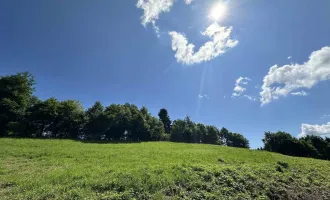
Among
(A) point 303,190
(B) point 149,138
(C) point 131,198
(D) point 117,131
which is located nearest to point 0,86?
(D) point 117,131

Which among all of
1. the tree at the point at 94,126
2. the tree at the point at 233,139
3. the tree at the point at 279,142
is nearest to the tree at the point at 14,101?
the tree at the point at 94,126

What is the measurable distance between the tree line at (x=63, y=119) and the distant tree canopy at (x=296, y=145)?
33957 millimetres

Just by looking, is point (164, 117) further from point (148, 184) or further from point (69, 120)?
point (148, 184)

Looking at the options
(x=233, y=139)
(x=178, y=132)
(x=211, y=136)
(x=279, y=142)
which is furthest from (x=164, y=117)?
(x=279, y=142)

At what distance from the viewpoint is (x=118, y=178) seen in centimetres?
1037

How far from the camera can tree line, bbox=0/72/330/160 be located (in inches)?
1426

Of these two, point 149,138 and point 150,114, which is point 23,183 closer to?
point 149,138

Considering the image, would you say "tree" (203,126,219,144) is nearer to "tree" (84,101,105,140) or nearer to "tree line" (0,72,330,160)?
"tree line" (0,72,330,160)

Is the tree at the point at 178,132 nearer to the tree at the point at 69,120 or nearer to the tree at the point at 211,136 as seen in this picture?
the tree at the point at 211,136

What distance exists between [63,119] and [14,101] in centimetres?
1063

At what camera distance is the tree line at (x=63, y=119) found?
3566 centimetres

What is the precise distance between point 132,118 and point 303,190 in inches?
1771

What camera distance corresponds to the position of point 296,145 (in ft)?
194

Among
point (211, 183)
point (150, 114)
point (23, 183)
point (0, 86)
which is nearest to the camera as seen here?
point (23, 183)
